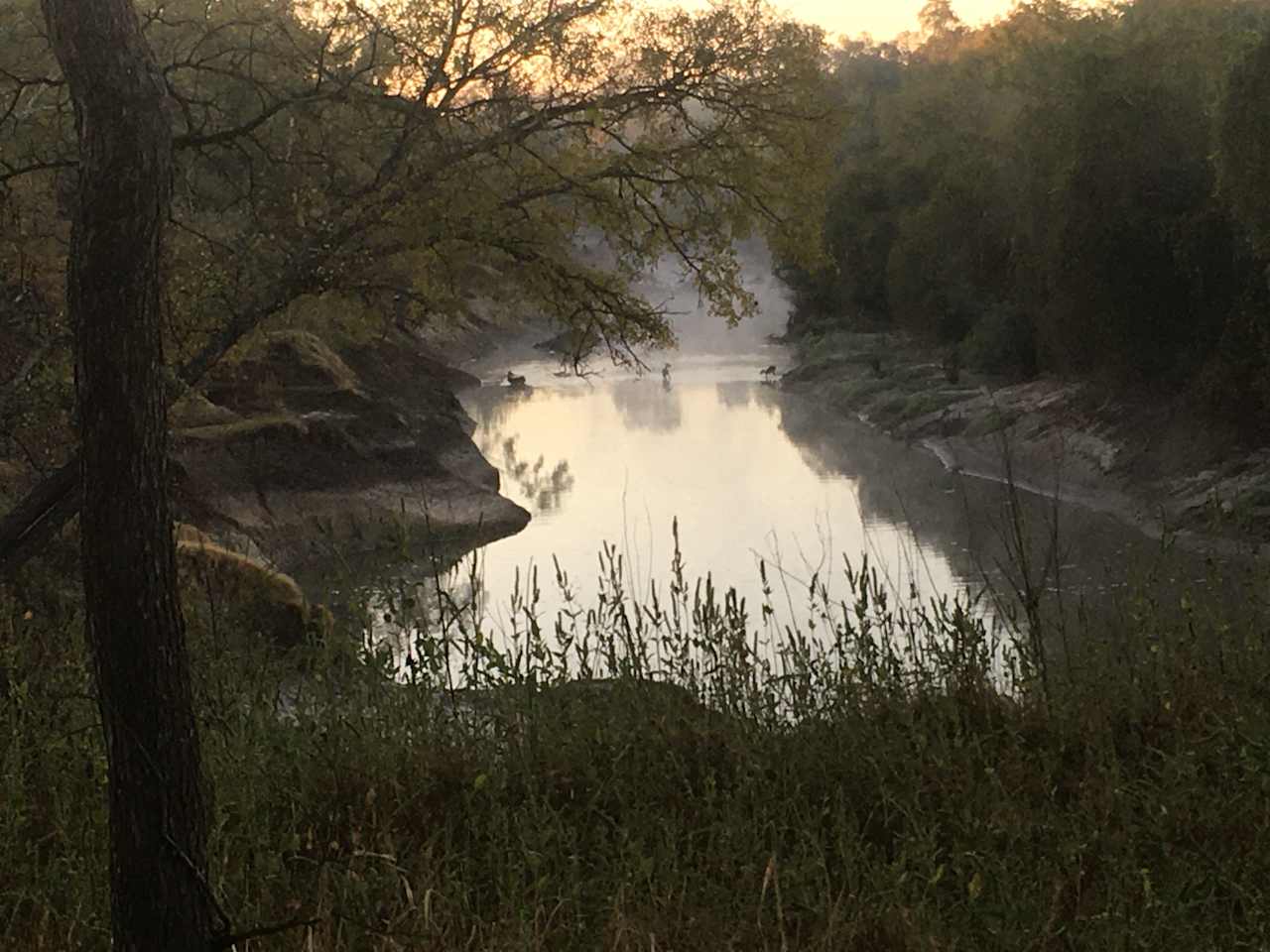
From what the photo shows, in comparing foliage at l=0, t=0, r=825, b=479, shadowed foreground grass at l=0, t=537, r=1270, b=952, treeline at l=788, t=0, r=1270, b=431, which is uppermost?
treeline at l=788, t=0, r=1270, b=431

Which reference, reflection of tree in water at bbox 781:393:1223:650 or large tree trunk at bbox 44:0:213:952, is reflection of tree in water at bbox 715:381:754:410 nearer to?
reflection of tree in water at bbox 781:393:1223:650

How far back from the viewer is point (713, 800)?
5.28 metres

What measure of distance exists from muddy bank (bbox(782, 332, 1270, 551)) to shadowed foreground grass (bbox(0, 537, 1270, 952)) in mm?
7090

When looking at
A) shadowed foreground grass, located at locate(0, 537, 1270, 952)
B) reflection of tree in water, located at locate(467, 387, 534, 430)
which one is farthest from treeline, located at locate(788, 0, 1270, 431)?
reflection of tree in water, located at locate(467, 387, 534, 430)

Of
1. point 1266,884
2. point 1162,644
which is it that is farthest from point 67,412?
point 1266,884

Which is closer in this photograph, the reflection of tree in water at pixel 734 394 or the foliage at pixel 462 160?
the foliage at pixel 462 160

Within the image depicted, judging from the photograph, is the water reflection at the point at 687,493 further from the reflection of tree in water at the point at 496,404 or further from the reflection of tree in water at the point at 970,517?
the reflection of tree in water at the point at 970,517

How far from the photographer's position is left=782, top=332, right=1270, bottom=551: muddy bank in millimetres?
19047

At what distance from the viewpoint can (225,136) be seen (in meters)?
7.82

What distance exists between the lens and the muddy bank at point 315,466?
18.5m

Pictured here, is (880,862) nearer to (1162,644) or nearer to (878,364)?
(1162,644)

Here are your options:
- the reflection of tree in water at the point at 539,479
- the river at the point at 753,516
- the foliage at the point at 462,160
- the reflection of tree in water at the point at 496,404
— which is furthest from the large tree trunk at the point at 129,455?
the reflection of tree in water at the point at 496,404

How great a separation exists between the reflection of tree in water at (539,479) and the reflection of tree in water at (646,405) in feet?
16.6

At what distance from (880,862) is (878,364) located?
34.5 meters
